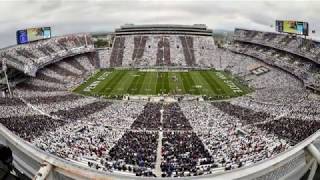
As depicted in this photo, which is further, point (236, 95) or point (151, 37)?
point (151, 37)

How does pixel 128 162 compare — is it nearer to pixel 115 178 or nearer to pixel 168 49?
pixel 115 178

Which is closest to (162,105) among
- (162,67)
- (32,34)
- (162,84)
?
(162,84)

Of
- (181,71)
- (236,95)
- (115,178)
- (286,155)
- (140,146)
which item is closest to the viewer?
(115,178)

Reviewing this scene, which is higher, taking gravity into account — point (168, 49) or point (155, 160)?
point (168, 49)

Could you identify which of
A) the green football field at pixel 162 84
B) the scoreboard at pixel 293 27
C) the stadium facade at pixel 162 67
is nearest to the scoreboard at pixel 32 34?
the stadium facade at pixel 162 67

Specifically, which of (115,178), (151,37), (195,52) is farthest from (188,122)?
(151,37)

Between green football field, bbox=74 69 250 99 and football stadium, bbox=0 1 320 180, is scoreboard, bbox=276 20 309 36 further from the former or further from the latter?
green football field, bbox=74 69 250 99

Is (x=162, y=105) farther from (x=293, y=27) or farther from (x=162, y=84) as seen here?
(x=293, y=27)
